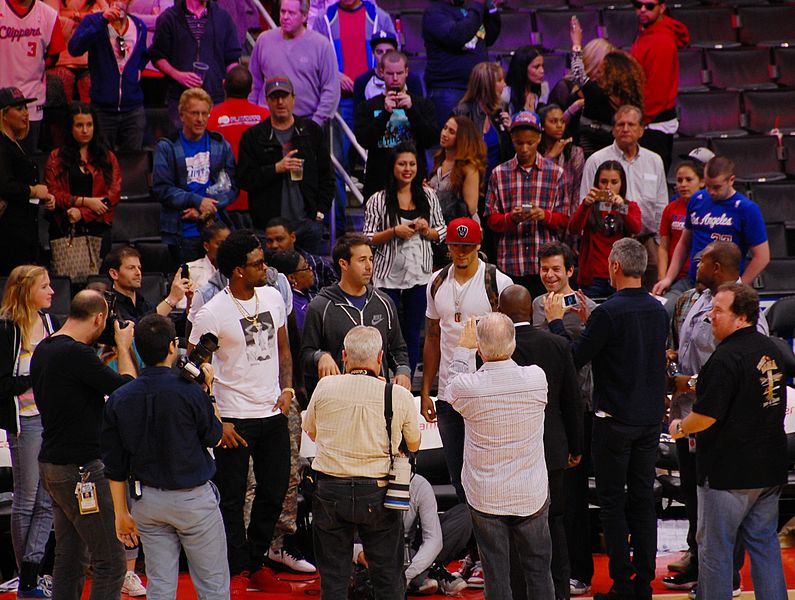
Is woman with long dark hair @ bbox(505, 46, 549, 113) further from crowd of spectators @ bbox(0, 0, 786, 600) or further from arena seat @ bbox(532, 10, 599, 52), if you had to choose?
arena seat @ bbox(532, 10, 599, 52)

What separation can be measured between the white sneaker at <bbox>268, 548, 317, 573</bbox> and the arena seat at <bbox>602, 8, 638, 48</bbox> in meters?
7.62

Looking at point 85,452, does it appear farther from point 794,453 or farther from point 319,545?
point 794,453

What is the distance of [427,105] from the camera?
8.81 m

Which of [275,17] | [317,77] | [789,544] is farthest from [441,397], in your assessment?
[275,17]

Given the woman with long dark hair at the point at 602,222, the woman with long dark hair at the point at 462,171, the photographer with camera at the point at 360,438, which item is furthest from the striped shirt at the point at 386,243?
the photographer with camera at the point at 360,438

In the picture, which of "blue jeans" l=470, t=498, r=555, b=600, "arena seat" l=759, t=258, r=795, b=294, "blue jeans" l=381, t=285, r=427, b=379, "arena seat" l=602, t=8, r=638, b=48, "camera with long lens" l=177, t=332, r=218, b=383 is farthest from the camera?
"arena seat" l=602, t=8, r=638, b=48

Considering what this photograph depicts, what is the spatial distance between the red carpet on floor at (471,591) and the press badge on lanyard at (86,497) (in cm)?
126

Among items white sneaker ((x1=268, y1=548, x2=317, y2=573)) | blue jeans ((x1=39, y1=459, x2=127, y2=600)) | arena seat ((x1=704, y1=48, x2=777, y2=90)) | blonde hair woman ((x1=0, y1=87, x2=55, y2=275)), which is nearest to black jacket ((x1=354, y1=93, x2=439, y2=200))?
blonde hair woman ((x1=0, y1=87, x2=55, y2=275))

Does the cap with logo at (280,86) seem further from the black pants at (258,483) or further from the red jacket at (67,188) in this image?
the black pants at (258,483)

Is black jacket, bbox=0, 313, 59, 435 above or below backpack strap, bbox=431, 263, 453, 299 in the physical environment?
below

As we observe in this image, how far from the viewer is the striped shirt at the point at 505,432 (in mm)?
4973

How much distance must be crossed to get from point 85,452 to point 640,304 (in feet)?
9.10

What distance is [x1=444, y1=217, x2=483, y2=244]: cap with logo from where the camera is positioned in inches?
239

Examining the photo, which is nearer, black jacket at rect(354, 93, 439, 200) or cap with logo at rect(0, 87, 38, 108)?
cap with logo at rect(0, 87, 38, 108)
